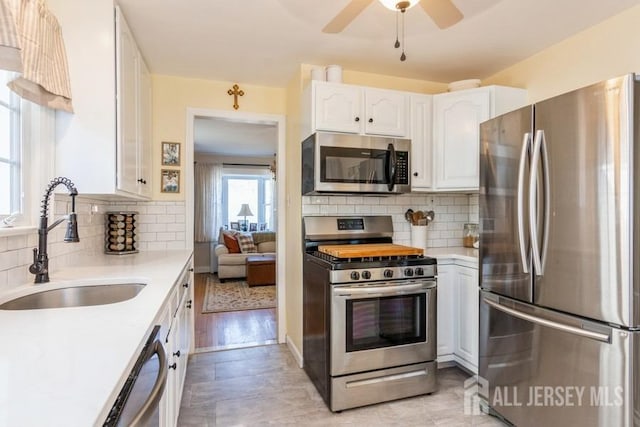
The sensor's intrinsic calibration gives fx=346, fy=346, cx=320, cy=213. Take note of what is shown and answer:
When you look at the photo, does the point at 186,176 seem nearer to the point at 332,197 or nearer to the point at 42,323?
the point at 332,197

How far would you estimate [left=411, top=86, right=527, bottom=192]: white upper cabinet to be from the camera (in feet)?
8.65

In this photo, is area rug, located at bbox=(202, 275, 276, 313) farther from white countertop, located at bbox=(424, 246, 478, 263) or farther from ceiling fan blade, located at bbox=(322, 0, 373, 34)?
ceiling fan blade, located at bbox=(322, 0, 373, 34)

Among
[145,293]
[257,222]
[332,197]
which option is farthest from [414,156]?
[257,222]

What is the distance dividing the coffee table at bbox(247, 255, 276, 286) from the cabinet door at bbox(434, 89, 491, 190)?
11.1 feet

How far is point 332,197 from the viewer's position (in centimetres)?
284

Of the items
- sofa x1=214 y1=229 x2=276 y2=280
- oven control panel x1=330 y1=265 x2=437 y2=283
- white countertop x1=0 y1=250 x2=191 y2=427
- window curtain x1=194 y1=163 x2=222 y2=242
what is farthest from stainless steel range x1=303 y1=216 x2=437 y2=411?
window curtain x1=194 y1=163 x2=222 y2=242

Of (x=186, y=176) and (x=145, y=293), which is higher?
(x=186, y=176)

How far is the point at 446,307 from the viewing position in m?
2.64

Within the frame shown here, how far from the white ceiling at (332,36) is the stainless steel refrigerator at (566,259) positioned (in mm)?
745

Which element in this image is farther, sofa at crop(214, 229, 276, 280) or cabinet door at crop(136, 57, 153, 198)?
sofa at crop(214, 229, 276, 280)

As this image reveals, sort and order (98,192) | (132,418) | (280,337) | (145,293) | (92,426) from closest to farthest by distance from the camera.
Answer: (92,426) → (132,418) → (145,293) → (98,192) → (280,337)

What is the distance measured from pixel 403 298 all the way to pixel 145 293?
1.54 metres

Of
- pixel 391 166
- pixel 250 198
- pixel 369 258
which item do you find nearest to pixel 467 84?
pixel 391 166

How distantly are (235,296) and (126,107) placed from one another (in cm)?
345
